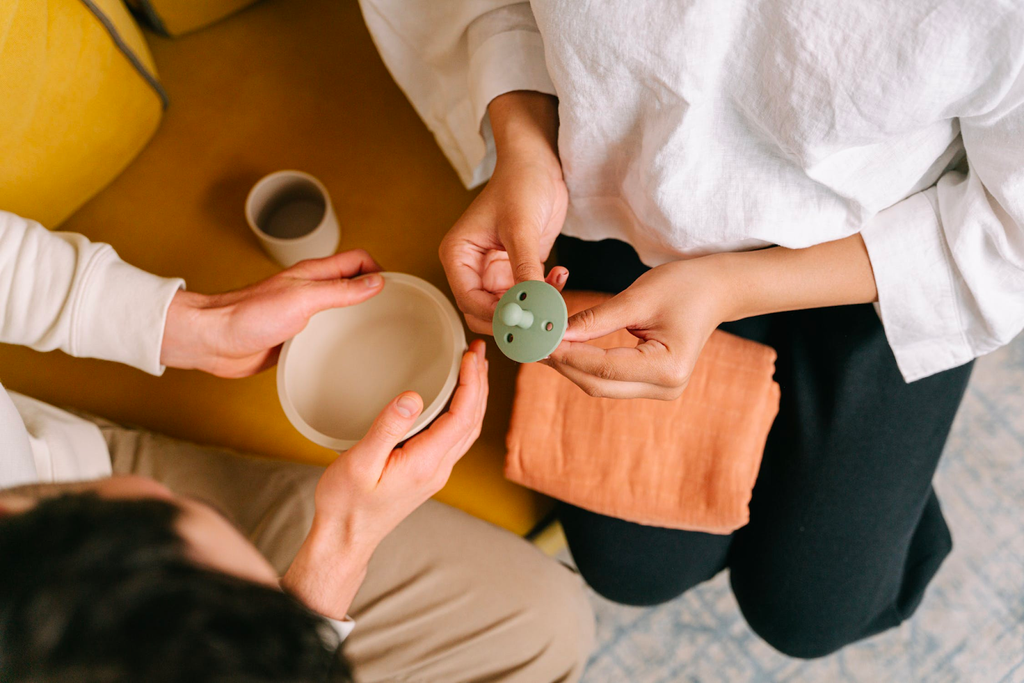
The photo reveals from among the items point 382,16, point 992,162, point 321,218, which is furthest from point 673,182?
point 321,218

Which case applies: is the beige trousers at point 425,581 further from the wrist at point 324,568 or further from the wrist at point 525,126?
the wrist at point 525,126

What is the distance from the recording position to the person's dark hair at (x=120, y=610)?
1.11ft

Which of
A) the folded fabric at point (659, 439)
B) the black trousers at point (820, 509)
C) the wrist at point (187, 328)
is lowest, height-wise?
the black trousers at point (820, 509)

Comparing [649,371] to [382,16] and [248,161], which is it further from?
[248,161]

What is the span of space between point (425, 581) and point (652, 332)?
1.44 ft

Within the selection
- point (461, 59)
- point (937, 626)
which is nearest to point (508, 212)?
point (461, 59)

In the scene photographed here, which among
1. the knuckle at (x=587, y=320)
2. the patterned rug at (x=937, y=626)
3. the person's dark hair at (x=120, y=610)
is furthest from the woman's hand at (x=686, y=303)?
the patterned rug at (x=937, y=626)

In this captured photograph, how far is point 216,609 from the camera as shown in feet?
1.17

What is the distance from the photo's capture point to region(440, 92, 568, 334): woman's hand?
0.66 metres

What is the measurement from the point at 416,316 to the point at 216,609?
47 cm

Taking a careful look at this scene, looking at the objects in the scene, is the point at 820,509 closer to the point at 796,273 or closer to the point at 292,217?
the point at 796,273

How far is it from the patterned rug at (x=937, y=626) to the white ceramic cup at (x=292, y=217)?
0.88 m

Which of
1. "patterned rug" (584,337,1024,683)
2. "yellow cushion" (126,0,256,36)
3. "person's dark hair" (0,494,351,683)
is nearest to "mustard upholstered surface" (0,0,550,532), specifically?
"yellow cushion" (126,0,256,36)

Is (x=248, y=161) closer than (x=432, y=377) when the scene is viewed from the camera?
No
